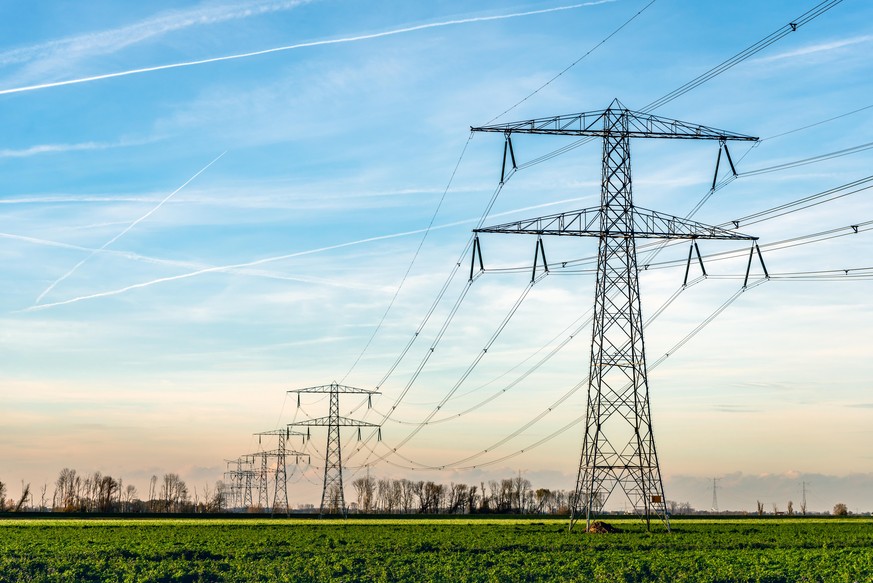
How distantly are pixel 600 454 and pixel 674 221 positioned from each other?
13.5 m

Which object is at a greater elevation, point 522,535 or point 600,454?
point 600,454

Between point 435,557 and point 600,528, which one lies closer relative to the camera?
point 435,557

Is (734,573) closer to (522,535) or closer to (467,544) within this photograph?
(467,544)

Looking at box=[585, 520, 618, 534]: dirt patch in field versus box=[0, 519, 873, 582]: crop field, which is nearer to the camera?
box=[0, 519, 873, 582]: crop field

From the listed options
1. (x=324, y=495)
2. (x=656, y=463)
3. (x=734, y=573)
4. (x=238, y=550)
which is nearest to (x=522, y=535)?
(x=656, y=463)

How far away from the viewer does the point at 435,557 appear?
4359 cm

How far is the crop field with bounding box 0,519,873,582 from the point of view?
118ft

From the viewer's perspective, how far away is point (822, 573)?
3681cm

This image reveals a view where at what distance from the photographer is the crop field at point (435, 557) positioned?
1419 inches

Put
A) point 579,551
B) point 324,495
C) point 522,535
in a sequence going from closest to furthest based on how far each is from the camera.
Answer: point 579,551 → point 522,535 → point 324,495

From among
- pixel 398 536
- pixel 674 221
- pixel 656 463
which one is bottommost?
pixel 398 536

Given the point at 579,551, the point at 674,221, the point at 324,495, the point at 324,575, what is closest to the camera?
Answer: the point at 324,575

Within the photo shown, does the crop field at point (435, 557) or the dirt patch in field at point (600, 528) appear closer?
the crop field at point (435, 557)

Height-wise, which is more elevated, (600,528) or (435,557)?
(600,528)
